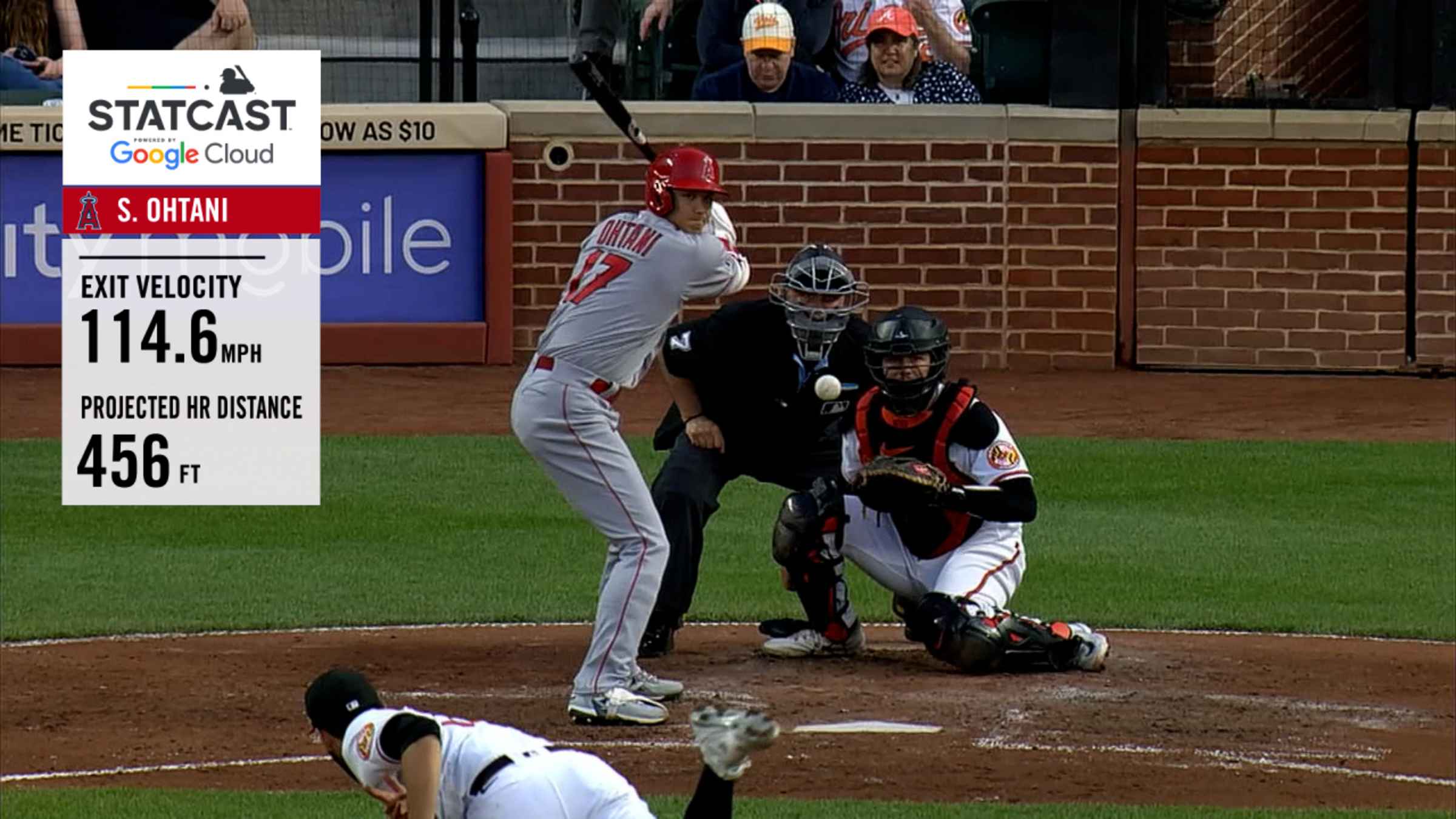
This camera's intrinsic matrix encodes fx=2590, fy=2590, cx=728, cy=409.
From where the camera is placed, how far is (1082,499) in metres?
13.7

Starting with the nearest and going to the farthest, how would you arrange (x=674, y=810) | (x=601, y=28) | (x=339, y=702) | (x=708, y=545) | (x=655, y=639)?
(x=339, y=702)
(x=674, y=810)
(x=655, y=639)
(x=708, y=545)
(x=601, y=28)

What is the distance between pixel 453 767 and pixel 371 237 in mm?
11885

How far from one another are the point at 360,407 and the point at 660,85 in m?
3.17

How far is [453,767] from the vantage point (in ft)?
19.0

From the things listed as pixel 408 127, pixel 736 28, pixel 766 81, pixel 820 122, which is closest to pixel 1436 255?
pixel 820 122

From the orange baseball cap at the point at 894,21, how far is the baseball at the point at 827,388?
24.8ft

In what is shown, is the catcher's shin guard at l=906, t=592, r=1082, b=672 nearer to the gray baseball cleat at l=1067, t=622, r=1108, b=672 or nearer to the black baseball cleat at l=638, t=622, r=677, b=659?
the gray baseball cleat at l=1067, t=622, r=1108, b=672

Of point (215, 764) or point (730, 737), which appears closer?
point (730, 737)

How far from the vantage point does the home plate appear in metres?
8.41

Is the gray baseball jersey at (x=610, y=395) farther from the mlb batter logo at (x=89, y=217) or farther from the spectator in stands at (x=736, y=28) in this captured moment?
the mlb batter logo at (x=89, y=217)

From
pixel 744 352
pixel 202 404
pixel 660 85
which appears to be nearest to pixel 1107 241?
pixel 660 85

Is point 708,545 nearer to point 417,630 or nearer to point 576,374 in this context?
point 417,630

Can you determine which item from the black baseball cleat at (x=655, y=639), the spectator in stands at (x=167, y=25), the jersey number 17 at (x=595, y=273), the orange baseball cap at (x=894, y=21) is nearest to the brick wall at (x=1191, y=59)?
the orange baseball cap at (x=894, y=21)

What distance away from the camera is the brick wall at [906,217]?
17547 millimetres
